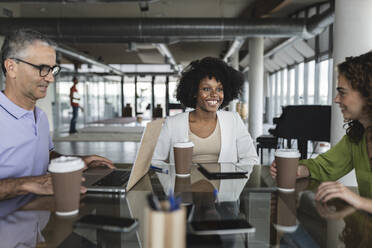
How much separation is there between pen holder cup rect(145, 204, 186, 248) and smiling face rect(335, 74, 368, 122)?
1145mm

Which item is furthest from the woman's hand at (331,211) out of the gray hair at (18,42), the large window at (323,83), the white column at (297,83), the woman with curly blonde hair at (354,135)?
the white column at (297,83)

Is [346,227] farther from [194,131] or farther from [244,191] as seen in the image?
[194,131]

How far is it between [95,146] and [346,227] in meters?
7.16

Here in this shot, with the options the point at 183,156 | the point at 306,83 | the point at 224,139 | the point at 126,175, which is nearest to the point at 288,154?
the point at 183,156

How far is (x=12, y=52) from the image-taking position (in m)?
1.46

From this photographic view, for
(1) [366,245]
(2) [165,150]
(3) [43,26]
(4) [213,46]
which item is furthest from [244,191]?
(4) [213,46]

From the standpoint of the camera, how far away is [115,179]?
1.43m

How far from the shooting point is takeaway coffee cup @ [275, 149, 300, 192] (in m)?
1.23

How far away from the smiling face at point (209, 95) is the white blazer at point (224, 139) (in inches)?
3.7

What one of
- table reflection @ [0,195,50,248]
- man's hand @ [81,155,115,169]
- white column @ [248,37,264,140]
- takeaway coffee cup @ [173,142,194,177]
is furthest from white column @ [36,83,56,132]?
table reflection @ [0,195,50,248]

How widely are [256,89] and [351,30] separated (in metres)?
6.54

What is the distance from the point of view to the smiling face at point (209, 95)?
7.38ft

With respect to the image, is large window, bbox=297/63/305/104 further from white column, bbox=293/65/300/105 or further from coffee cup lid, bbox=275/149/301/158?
coffee cup lid, bbox=275/149/301/158

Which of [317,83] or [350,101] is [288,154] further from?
[317,83]
